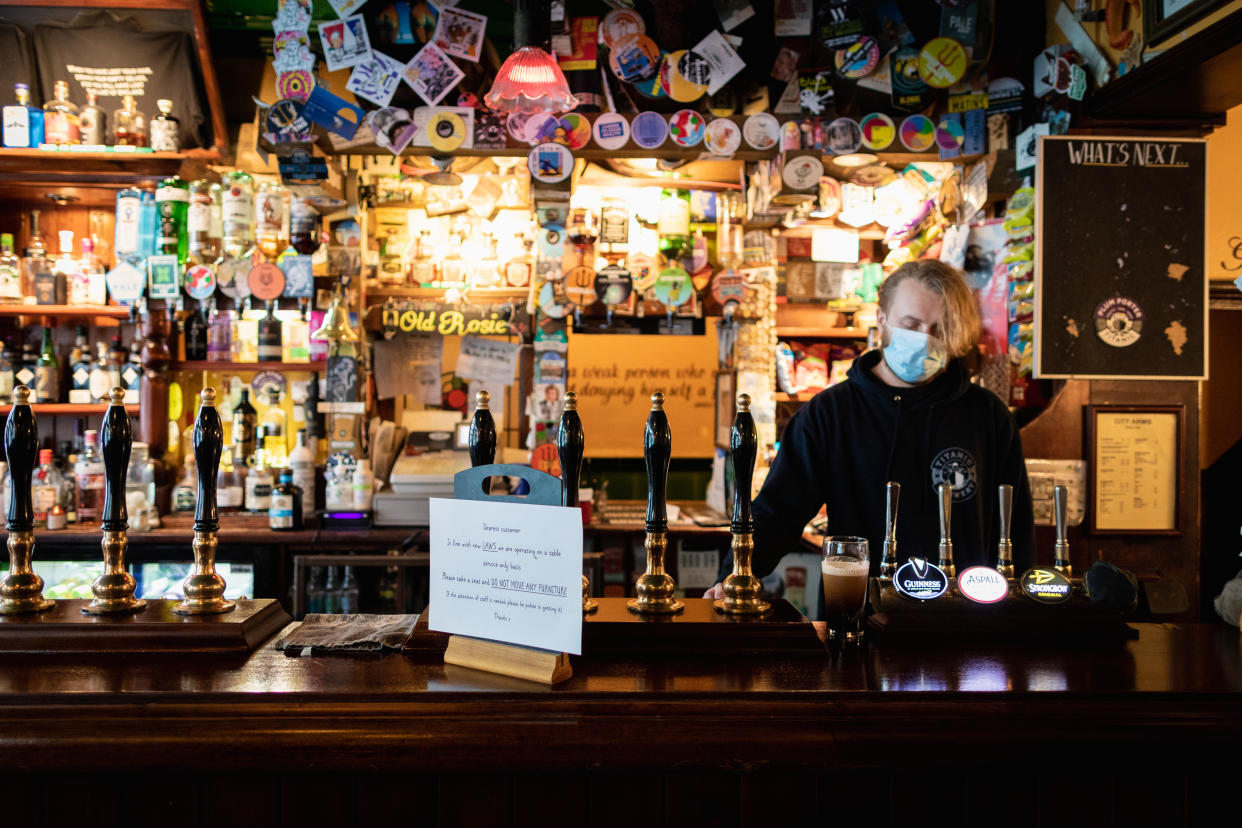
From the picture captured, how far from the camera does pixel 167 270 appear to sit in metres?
4.20

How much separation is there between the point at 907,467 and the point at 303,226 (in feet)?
10.2

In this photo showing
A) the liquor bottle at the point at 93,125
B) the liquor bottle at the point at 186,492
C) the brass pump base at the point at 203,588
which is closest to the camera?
the brass pump base at the point at 203,588

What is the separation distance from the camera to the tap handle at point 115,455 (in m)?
1.38

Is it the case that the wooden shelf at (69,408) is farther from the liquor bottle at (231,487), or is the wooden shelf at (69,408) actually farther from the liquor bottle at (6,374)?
the liquor bottle at (231,487)

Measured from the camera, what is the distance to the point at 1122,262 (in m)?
3.10

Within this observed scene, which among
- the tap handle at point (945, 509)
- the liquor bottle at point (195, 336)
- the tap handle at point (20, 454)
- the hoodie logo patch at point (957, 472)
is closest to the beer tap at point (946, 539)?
the tap handle at point (945, 509)

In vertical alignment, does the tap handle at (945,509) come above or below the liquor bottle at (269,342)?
below

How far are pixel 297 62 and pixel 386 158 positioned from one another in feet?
2.78

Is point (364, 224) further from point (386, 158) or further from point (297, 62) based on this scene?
point (297, 62)

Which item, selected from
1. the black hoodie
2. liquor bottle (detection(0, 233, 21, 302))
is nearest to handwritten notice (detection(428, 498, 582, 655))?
the black hoodie

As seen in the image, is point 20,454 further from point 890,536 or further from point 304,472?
point 304,472

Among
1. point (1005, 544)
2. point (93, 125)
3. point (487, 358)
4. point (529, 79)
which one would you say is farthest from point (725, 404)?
point (93, 125)

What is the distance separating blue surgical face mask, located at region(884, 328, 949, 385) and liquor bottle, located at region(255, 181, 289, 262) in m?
3.16

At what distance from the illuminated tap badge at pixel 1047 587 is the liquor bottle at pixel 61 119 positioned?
4.27m
